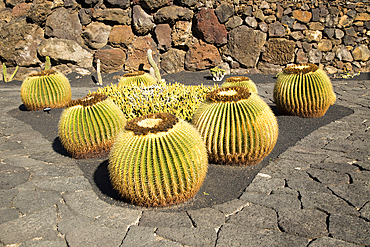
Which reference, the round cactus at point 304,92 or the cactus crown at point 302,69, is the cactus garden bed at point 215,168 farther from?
the cactus crown at point 302,69

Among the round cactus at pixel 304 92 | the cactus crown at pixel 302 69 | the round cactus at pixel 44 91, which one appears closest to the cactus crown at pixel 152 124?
A: the round cactus at pixel 304 92

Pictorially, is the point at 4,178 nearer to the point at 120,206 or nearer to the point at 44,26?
the point at 120,206

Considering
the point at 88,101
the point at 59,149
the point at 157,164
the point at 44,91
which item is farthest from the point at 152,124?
the point at 44,91

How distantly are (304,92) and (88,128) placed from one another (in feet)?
13.6

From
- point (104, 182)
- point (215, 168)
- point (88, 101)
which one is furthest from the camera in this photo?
point (88, 101)

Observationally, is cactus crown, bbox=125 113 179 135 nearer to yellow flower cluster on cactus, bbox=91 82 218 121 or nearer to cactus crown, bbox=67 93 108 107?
cactus crown, bbox=67 93 108 107

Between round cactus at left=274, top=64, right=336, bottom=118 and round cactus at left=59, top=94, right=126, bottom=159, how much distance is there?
3.48 m

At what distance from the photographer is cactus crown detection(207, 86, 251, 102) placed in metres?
4.07

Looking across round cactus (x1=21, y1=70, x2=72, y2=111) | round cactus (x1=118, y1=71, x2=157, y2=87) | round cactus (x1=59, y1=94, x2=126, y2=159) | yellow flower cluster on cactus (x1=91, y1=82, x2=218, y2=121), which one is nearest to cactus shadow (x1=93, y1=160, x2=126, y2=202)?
round cactus (x1=59, y1=94, x2=126, y2=159)

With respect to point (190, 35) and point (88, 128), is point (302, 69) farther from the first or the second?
point (190, 35)

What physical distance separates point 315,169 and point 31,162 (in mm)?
4208

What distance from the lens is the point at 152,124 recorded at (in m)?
3.37

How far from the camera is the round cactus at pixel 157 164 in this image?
305 centimetres

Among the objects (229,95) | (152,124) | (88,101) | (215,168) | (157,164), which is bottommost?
(215,168)
